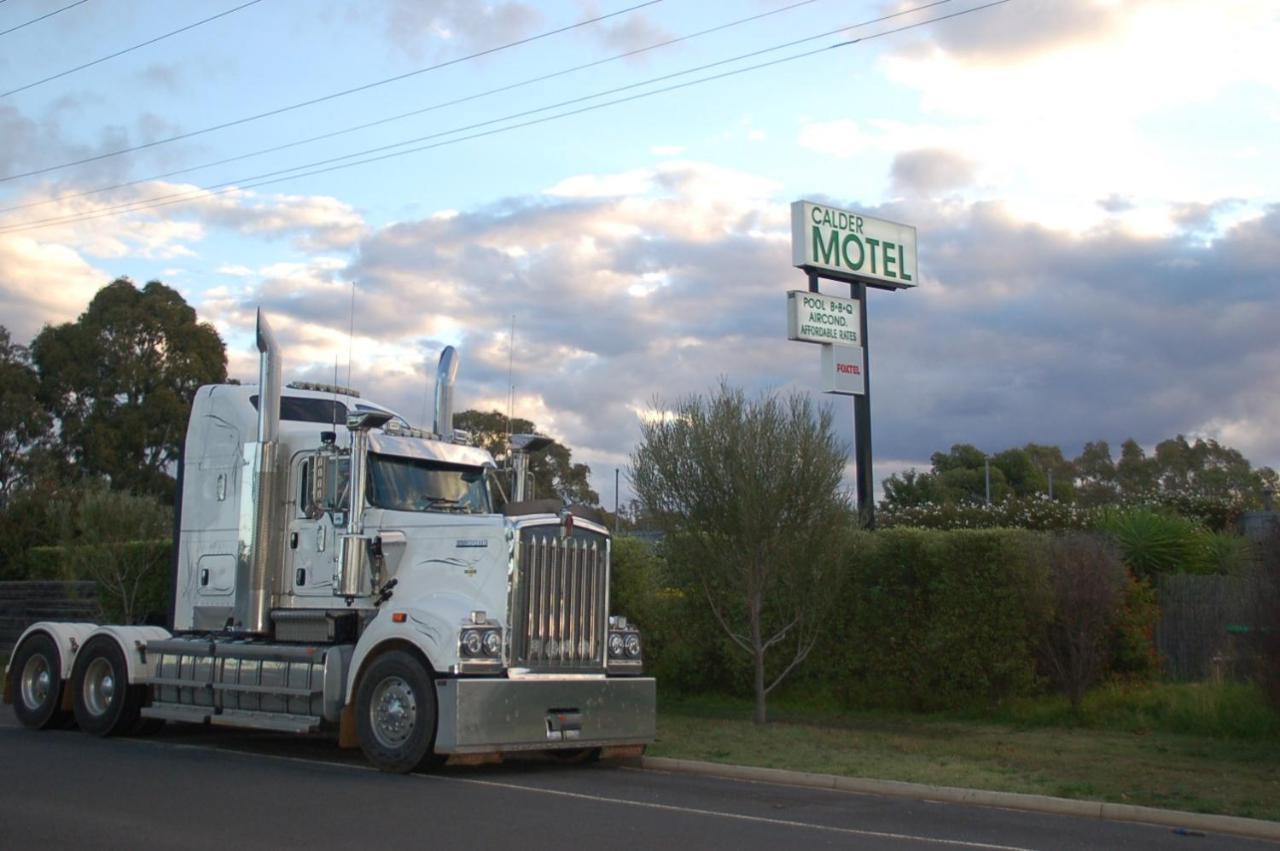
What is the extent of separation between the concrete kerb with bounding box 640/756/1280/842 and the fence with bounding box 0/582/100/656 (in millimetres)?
18714

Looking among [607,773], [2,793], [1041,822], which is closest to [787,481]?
[607,773]

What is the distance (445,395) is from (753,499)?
4254 mm

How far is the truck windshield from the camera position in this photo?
13.7m

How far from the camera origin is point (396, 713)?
483 inches

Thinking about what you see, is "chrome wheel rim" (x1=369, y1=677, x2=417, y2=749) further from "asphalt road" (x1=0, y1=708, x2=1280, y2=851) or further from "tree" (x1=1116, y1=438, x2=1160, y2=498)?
"tree" (x1=1116, y1=438, x2=1160, y2=498)

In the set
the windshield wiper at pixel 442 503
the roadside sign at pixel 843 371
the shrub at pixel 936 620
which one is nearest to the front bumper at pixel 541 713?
the windshield wiper at pixel 442 503

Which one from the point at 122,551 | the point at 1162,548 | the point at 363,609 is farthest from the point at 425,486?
the point at 122,551

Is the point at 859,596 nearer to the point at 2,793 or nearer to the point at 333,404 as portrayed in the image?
the point at 333,404

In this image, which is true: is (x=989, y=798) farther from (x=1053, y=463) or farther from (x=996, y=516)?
(x=1053, y=463)

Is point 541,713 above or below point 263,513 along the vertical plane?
below

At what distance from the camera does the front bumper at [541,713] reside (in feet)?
38.2

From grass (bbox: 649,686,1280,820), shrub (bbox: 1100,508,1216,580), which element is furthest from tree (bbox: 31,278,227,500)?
shrub (bbox: 1100,508,1216,580)

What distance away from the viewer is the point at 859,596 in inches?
726

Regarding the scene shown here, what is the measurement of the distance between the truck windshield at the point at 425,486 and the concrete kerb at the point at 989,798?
3.54m
